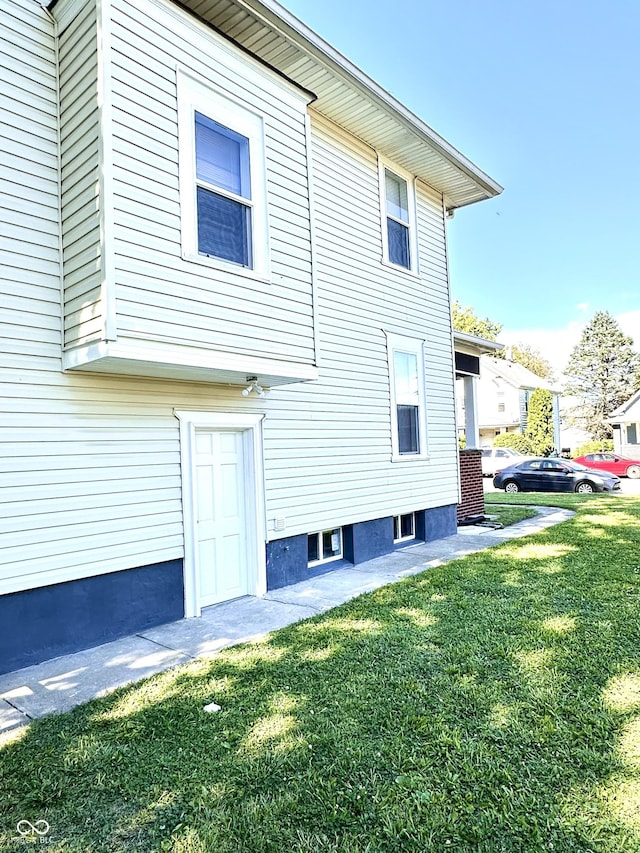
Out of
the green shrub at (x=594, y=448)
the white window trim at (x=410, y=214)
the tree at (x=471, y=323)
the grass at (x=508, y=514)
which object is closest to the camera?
the white window trim at (x=410, y=214)

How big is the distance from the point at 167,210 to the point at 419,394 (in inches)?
228

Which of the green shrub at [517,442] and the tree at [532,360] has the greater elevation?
the tree at [532,360]

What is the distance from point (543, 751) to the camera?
2.80 m

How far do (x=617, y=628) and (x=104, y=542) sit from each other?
4624mm

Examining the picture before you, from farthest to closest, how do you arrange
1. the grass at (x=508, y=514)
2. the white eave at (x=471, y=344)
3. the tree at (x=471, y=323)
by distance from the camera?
1. the tree at (x=471, y=323)
2. the grass at (x=508, y=514)
3. the white eave at (x=471, y=344)

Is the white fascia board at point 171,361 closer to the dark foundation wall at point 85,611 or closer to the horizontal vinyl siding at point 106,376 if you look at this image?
the horizontal vinyl siding at point 106,376

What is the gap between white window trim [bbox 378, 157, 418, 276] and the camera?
28.3 feet

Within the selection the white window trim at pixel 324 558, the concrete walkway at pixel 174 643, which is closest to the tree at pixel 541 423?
the concrete walkway at pixel 174 643

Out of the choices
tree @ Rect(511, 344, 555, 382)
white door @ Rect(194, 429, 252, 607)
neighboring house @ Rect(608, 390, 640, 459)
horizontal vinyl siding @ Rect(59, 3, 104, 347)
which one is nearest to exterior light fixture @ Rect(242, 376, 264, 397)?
white door @ Rect(194, 429, 252, 607)

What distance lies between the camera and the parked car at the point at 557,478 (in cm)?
1830

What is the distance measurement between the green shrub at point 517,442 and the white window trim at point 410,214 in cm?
2507

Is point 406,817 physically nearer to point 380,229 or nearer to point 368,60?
point 380,229

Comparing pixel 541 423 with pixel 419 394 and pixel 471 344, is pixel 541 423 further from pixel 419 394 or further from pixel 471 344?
pixel 419 394

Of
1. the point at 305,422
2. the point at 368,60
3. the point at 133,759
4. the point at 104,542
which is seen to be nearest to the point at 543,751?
the point at 133,759
